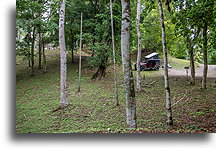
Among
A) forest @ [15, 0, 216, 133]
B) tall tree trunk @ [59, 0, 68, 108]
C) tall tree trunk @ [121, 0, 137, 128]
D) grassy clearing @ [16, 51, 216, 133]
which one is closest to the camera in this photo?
tall tree trunk @ [121, 0, 137, 128]

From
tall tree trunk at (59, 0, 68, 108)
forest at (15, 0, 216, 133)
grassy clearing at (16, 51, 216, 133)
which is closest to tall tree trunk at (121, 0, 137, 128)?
forest at (15, 0, 216, 133)

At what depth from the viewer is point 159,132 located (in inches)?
98.0

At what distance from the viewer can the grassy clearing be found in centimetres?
342

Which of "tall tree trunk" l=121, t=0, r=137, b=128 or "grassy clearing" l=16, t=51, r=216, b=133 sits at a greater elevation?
"tall tree trunk" l=121, t=0, r=137, b=128

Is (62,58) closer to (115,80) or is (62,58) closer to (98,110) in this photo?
(115,80)

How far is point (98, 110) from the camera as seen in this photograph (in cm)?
524

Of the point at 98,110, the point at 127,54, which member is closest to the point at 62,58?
the point at 98,110

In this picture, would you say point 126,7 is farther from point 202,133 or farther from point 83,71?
point 83,71

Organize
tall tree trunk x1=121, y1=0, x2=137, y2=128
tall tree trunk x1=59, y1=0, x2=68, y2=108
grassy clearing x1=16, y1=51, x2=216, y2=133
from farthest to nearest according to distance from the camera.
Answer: tall tree trunk x1=59, y1=0, x2=68, y2=108 < grassy clearing x1=16, y1=51, x2=216, y2=133 < tall tree trunk x1=121, y1=0, x2=137, y2=128

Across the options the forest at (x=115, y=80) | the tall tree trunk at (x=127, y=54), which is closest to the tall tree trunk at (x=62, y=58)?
the forest at (x=115, y=80)

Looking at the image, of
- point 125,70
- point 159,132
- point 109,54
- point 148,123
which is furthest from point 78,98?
point 159,132

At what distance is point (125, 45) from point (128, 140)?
1.63 metres

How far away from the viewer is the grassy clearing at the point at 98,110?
11.2ft

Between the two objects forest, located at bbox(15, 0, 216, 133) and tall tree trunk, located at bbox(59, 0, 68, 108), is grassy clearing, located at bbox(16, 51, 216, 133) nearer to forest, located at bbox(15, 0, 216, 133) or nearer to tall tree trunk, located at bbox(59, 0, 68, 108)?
forest, located at bbox(15, 0, 216, 133)
